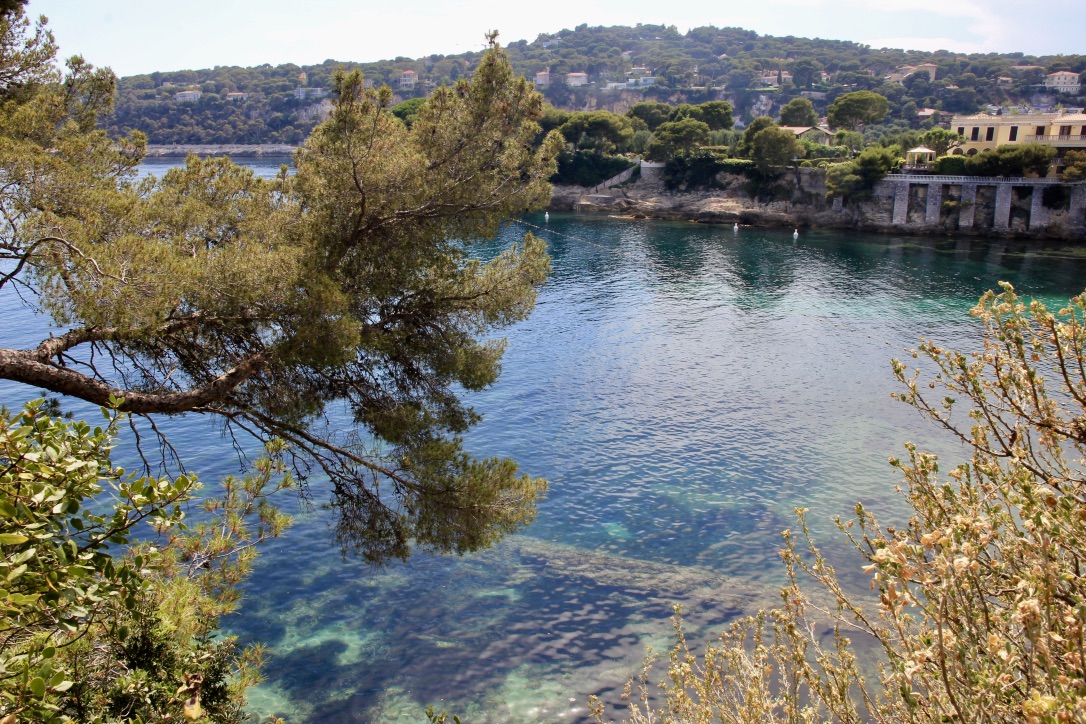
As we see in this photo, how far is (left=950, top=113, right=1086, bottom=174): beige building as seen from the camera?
179 ft

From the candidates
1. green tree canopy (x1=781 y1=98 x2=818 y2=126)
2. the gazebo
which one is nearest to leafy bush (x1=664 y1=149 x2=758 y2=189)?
the gazebo

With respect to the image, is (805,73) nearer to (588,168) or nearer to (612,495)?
(588,168)

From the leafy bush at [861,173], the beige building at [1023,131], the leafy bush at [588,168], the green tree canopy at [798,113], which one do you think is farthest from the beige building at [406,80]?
the beige building at [1023,131]

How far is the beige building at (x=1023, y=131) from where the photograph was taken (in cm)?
5462

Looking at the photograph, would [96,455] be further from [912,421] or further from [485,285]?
[912,421]

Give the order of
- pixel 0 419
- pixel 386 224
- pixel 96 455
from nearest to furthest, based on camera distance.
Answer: pixel 0 419 < pixel 96 455 < pixel 386 224

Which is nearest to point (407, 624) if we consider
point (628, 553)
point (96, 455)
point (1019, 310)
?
point (628, 553)

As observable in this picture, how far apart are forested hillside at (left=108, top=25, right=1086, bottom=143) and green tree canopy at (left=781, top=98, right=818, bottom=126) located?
32442 mm

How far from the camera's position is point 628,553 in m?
15.7

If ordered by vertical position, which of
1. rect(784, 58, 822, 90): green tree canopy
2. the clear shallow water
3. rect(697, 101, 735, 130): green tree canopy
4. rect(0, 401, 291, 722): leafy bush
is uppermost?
rect(784, 58, 822, 90): green tree canopy

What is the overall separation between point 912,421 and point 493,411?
12.7m

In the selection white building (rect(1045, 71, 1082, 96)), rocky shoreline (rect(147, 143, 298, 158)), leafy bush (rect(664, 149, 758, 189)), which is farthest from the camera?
white building (rect(1045, 71, 1082, 96))

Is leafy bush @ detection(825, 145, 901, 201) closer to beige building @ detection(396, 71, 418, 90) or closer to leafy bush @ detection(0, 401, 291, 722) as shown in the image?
leafy bush @ detection(0, 401, 291, 722)

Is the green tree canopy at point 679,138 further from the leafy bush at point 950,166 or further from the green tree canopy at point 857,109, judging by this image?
the leafy bush at point 950,166
